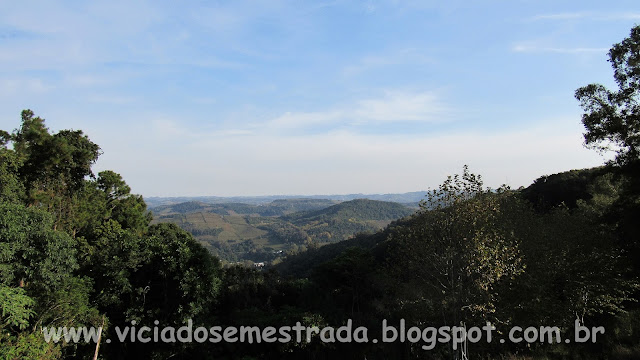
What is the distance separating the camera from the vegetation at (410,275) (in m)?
8.98

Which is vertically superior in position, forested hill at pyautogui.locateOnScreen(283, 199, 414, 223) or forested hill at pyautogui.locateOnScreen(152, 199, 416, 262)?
forested hill at pyautogui.locateOnScreen(283, 199, 414, 223)

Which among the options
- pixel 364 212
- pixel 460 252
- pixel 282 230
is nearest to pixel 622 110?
pixel 460 252

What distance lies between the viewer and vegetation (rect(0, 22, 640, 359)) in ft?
29.5

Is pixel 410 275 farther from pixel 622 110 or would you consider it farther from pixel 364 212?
pixel 364 212

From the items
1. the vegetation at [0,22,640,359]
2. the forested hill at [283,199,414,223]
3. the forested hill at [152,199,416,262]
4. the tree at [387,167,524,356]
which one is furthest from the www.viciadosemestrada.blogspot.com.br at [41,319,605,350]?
the forested hill at [283,199,414,223]

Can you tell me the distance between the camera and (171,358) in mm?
13297

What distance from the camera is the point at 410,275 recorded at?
10.5 meters

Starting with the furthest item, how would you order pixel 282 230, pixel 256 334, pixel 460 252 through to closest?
pixel 282 230, pixel 256 334, pixel 460 252

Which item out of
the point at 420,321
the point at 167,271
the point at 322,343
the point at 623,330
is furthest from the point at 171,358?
the point at 623,330

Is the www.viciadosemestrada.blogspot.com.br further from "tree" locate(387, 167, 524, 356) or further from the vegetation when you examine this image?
"tree" locate(387, 167, 524, 356)

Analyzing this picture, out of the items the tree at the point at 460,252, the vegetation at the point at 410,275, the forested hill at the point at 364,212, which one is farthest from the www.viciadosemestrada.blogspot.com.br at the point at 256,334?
the forested hill at the point at 364,212

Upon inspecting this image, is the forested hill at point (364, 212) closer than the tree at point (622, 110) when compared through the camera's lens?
No

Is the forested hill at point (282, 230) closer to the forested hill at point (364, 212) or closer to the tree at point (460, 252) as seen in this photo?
the forested hill at point (364, 212)

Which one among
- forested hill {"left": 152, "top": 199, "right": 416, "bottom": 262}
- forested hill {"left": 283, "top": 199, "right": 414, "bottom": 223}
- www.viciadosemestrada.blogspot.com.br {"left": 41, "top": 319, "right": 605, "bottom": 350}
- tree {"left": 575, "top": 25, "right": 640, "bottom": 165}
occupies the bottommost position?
forested hill {"left": 152, "top": 199, "right": 416, "bottom": 262}
